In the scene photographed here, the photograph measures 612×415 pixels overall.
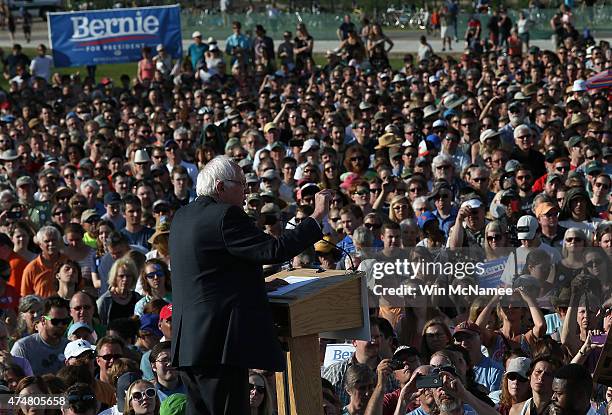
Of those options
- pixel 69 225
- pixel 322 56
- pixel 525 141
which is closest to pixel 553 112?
pixel 525 141

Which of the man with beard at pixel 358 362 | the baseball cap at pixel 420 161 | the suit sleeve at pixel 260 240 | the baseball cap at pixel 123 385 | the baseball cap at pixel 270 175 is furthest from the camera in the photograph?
the baseball cap at pixel 420 161

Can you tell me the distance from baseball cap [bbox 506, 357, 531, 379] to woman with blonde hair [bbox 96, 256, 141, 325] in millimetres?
3750

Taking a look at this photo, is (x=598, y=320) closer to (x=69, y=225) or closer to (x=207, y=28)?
(x=69, y=225)

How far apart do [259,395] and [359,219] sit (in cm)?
478

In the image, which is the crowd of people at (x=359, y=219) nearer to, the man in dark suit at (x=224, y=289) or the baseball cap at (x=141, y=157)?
the baseball cap at (x=141, y=157)

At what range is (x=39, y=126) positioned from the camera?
853 inches

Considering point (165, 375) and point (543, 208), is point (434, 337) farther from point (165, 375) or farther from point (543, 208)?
point (543, 208)

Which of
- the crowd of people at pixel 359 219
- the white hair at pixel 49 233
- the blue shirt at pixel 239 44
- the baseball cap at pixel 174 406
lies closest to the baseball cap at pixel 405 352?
the crowd of people at pixel 359 219

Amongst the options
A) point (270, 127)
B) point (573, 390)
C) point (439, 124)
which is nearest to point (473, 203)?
point (573, 390)

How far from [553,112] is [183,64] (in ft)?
39.5

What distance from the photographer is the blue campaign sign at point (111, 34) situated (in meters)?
27.8

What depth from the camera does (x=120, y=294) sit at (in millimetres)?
11383

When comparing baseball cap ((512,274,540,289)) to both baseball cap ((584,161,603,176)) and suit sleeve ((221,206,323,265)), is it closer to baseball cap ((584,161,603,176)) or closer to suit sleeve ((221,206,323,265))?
baseball cap ((584,161,603,176))

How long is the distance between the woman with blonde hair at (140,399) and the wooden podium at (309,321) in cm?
200
